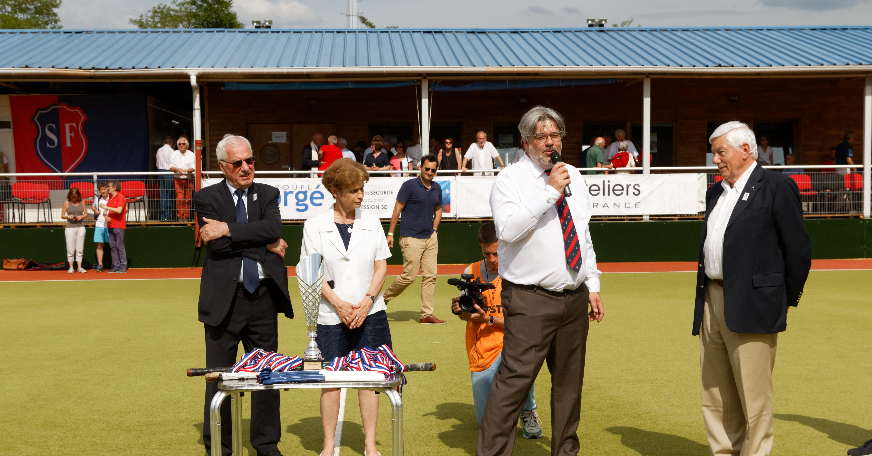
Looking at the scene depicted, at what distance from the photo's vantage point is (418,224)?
387 inches

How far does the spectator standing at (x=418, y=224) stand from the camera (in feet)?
32.0

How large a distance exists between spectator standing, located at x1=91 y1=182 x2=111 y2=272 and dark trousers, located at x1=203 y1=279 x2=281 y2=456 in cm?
1240

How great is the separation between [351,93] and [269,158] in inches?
105

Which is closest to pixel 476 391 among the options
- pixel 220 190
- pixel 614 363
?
pixel 220 190

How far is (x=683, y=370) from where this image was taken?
7395mm

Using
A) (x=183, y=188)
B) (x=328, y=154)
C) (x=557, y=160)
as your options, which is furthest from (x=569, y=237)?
(x=183, y=188)

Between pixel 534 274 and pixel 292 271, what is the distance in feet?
41.5

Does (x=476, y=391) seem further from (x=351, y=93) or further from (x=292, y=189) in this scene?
(x=351, y=93)

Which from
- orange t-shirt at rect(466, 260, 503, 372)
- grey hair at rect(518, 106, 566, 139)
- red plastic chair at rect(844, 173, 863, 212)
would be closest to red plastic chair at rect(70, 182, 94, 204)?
orange t-shirt at rect(466, 260, 503, 372)

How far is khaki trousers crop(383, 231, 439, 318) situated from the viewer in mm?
9750

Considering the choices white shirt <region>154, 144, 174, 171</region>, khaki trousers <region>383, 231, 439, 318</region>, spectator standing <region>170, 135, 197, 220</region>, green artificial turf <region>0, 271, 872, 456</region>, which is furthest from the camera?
white shirt <region>154, 144, 174, 171</region>

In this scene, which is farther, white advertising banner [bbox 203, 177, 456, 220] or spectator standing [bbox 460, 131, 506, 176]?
spectator standing [bbox 460, 131, 506, 176]

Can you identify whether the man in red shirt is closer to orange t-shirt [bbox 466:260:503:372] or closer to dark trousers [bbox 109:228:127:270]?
dark trousers [bbox 109:228:127:270]

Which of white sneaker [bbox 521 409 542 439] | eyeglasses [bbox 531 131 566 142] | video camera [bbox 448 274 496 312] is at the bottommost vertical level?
white sneaker [bbox 521 409 542 439]
